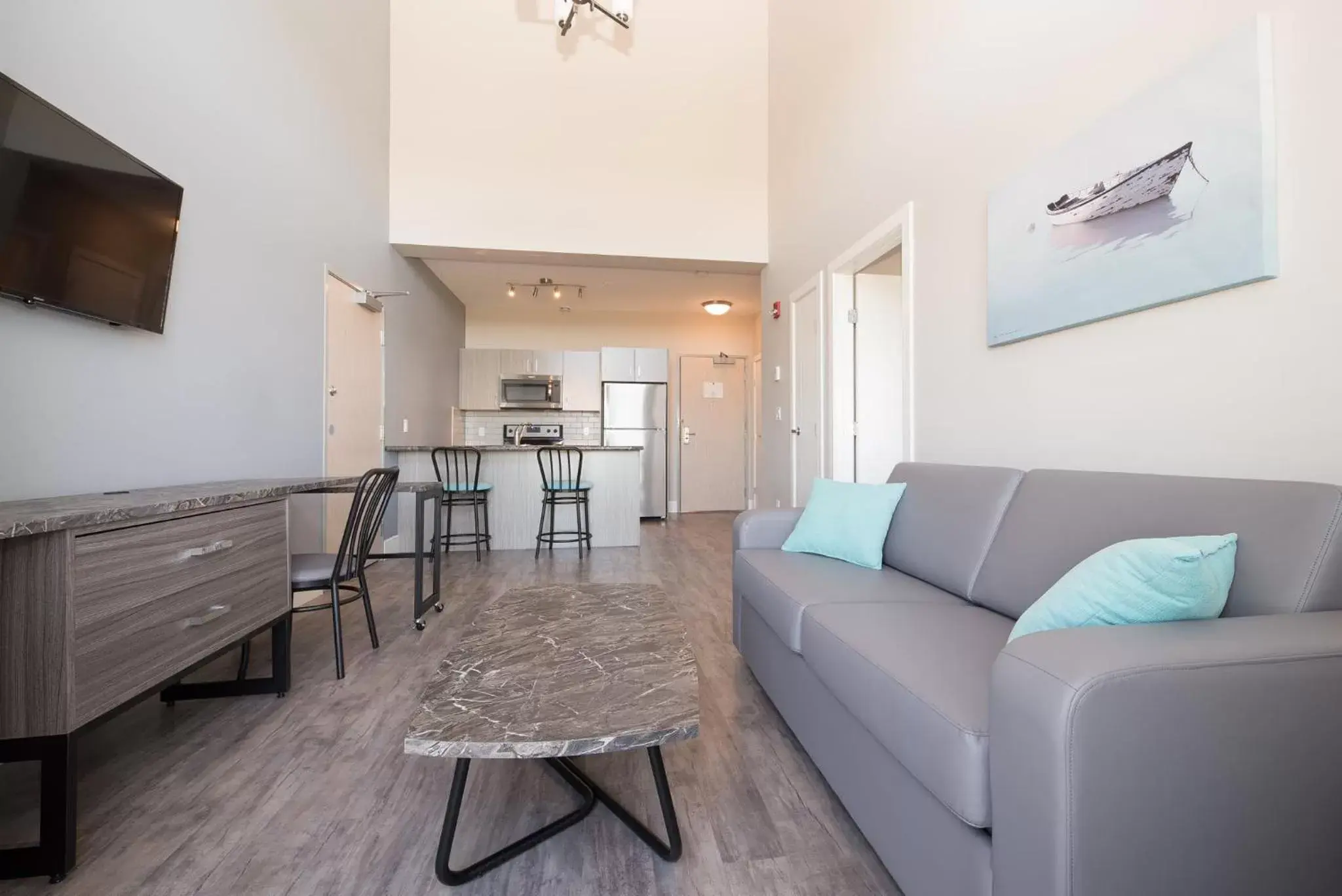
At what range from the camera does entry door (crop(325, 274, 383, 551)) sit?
3.47 meters

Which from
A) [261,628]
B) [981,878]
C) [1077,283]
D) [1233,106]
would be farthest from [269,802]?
[1233,106]

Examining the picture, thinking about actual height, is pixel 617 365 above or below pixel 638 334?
below

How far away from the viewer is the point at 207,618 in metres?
1.55

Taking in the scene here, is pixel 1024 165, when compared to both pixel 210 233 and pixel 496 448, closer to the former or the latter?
pixel 210 233

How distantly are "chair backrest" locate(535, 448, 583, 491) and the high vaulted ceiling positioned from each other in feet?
6.34

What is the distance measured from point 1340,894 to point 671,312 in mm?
6984

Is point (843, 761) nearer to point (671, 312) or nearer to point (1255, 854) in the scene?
point (1255, 854)

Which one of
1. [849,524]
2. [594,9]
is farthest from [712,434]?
[849,524]

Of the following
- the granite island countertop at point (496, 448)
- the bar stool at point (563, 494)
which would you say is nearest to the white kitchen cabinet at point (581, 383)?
the bar stool at point (563, 494)

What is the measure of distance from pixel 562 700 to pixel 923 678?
2.34 feet

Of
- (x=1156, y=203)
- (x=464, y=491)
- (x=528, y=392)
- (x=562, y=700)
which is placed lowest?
(x=562, y=700)

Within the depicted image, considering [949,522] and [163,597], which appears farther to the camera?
[949,522]

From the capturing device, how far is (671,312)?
7.20m

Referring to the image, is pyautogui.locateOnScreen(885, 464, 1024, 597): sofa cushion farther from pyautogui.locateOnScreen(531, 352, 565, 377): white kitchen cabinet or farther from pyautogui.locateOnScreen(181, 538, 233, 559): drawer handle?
pyautogui.locateOnScreen(531, 352, 565, 377): white kitchen cabinet
